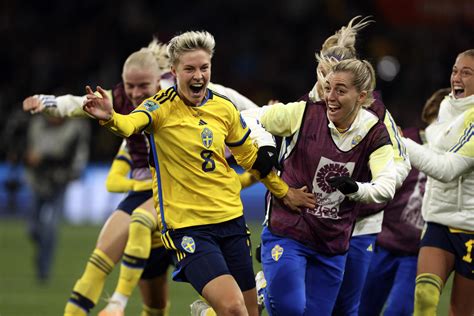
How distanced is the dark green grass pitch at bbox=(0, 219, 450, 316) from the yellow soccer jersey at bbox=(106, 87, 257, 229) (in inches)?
80.1

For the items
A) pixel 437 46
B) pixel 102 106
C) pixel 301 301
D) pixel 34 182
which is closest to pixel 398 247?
pixel 301 301

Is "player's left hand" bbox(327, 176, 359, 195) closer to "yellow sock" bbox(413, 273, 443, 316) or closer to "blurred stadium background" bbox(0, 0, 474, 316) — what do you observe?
"yellow sock" bbox(413, 273, 443, 316)

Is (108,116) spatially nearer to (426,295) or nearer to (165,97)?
(165,97)

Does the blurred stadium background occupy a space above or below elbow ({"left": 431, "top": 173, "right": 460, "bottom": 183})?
above

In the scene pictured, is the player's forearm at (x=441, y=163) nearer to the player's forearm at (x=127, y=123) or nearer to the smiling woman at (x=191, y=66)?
the smiling woman at (x=191, y=66)

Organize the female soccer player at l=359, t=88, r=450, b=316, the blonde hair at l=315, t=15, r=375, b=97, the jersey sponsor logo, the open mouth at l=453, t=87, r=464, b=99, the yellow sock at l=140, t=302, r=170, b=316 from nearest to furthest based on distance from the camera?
the jersey sponsor logo, the blonde hair at l=315, t=15, r=375, b=97, the open mouth at l=453, t=87, r=464, b=99, the female soccer player at l=359, t=88, r=450, b=316, the yellow sock at l=140, t=302, r=170, b=316

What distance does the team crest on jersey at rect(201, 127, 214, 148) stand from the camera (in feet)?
21.1

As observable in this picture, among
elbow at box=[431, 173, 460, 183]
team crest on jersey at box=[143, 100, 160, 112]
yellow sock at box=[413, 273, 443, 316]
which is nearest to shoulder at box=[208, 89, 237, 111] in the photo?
team crest on jersey at box=[143, 100, 160, 112]

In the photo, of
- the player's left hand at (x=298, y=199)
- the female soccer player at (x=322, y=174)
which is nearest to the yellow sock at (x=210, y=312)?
the female soccer player at (x=322, y=174)

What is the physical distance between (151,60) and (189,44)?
143cm

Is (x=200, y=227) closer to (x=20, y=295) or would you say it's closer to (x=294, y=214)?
(x=294, y=214)

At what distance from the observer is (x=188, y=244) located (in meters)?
6.40

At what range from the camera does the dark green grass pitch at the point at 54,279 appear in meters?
10.7

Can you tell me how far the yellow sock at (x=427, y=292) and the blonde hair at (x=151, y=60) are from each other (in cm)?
233
